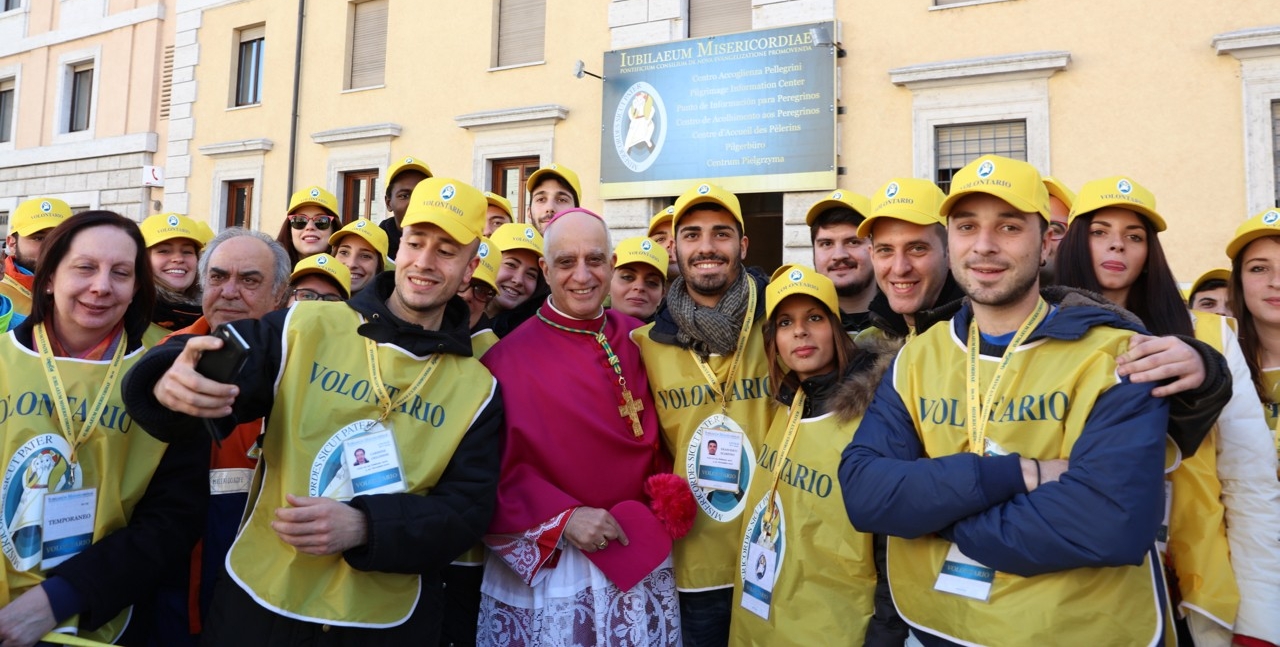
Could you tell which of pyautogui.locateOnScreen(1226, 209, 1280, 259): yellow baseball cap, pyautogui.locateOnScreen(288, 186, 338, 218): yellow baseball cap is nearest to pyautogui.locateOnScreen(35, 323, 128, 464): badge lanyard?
pyautogui.locateOnScreen(288, 186, 338, 218): yellow baseball cap

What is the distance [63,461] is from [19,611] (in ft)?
1.44

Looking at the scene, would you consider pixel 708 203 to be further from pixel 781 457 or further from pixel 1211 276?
pixel 1211 276

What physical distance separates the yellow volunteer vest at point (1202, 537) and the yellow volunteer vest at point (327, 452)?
2.34 m

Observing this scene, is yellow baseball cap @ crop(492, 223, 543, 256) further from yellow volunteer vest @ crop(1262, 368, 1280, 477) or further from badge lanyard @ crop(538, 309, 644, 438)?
yellow volunteer vest @ crop(1262, 368, 1280, 477)

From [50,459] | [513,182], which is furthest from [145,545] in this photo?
[513,182]

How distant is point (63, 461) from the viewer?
251 centimetres

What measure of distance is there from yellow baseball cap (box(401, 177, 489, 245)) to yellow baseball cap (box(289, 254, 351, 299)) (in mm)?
1716

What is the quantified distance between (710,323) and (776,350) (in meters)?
0.31

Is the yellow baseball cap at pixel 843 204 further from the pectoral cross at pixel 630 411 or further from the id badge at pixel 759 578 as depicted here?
the id badge at pixel 759 578

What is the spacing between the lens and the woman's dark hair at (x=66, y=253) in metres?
2.66

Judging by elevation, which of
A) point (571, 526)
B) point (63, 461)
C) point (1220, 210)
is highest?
point (1220, 210)

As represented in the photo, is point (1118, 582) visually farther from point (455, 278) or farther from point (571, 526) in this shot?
point (455, 278)

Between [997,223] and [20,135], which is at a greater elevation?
[20,135]

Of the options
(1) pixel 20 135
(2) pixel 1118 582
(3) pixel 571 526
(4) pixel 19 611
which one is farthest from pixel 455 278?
(1) pixel 20 135
